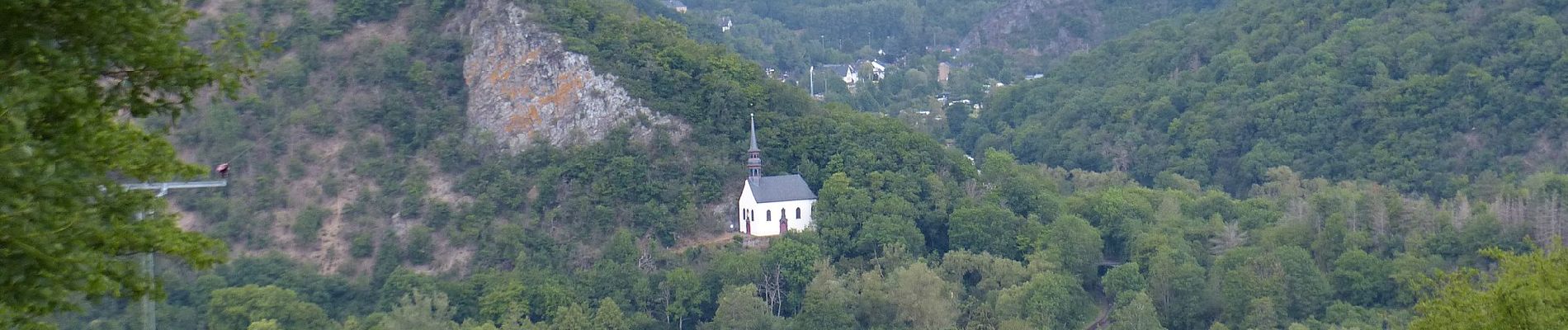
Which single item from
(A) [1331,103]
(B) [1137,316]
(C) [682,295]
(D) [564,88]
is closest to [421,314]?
(C) [682,295]

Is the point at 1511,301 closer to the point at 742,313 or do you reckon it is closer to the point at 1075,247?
the point at 742,313

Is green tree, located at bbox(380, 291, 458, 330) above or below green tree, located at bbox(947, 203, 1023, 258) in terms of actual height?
above

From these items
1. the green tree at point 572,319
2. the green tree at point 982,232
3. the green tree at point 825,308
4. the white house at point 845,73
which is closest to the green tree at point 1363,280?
the green tree at point 982,232

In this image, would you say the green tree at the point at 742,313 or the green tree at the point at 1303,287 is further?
the green tree at the point at 1303,287

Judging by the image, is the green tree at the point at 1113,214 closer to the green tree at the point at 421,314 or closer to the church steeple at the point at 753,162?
the church steeple at the point at 753,162

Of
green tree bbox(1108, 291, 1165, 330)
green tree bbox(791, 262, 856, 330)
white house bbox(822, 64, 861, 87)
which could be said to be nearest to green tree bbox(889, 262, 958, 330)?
A: green tree bbox(791, 262, 856, 330)

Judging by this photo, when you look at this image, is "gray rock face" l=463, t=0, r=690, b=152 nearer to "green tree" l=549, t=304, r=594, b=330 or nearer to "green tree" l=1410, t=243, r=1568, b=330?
"green tree" l=549, t=304, r=594, b=330
